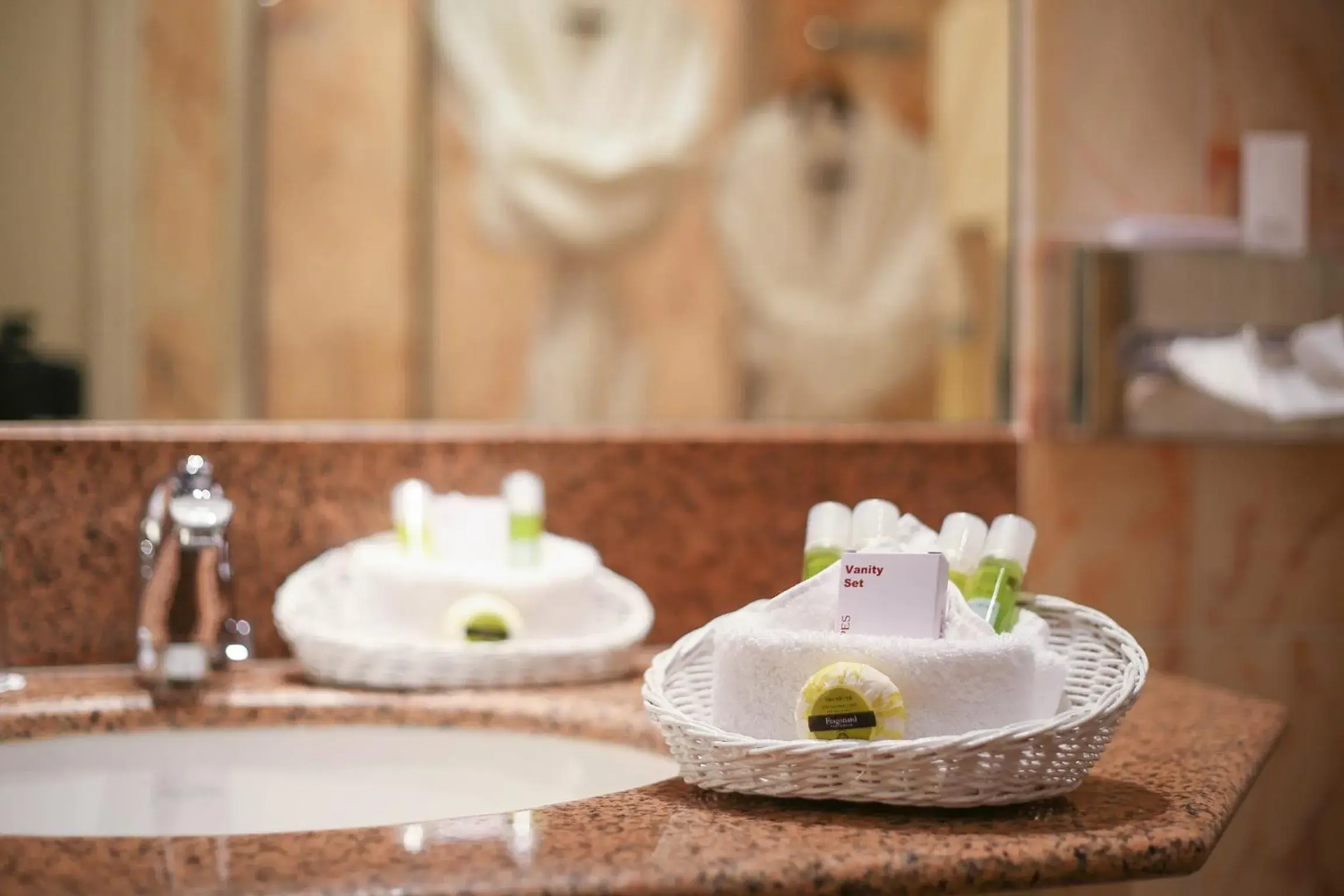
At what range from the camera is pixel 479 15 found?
1277 millimetres

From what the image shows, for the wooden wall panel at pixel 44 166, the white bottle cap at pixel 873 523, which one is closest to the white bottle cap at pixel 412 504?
the wooden wall panel at pixel 44 166

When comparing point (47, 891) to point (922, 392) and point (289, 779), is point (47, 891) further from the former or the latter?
point (922, 392)

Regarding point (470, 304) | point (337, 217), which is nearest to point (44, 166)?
point (337, 217)

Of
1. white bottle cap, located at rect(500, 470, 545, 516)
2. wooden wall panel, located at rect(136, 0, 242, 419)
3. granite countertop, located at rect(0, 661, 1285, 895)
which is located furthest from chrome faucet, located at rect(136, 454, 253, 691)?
granite countertop, located at rect(0, 661, 1285, 895)

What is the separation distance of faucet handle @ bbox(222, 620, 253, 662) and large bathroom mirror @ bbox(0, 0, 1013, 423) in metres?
0.20

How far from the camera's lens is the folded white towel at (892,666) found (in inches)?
28.0

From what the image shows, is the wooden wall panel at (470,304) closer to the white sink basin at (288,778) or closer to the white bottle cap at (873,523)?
the white sink basin at (288,778)

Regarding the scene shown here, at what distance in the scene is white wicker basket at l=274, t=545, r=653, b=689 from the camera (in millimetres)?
1098

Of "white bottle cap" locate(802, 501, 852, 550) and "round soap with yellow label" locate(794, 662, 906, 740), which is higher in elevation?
"white bottle cap" locate(802, 501, 852, 550)

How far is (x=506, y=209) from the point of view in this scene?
→ 4.19 feet

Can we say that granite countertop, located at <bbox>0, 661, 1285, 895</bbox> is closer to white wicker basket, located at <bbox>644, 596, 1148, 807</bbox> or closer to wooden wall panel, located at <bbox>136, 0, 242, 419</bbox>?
white wicker basket, located at <bbox>644, 596, 1148, 807</bbox>

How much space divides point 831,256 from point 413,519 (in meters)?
0.49

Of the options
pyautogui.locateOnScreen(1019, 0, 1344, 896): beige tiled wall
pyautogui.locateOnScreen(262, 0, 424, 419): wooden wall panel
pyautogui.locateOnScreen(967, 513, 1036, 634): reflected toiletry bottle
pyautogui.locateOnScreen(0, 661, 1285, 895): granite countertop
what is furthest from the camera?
pyautogui.locateOnScreen(1019, 0, 1344, 896): beige tiled wall

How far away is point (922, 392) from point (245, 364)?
657mm
